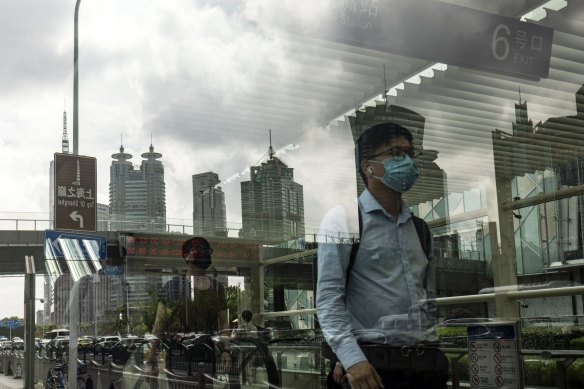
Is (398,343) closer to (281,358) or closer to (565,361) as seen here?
(565,361)

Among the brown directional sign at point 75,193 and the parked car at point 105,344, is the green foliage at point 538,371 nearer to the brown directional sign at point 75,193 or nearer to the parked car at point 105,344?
the brown directional sign at point 75,193

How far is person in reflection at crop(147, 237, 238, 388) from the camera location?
3.63 m

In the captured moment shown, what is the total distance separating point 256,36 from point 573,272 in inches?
64.5

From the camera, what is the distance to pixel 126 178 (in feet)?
13.4

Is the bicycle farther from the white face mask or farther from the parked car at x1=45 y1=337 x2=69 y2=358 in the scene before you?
the white face mask

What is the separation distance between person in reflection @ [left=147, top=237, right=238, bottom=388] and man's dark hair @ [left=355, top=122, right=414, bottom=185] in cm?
117

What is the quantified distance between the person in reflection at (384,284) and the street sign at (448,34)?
0.31 metres

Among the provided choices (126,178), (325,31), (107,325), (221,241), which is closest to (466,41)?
(325,31)

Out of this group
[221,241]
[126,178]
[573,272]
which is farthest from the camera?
[126,178]

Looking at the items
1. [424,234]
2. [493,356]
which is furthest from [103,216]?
[493,356]

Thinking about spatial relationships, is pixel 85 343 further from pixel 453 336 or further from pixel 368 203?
pixel 453 336

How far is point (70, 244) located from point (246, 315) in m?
6.60

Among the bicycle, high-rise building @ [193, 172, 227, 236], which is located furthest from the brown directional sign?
high-rise building @ [193, 172, 227, 236]

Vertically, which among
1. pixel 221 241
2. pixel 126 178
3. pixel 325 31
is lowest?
pixel 221 241
